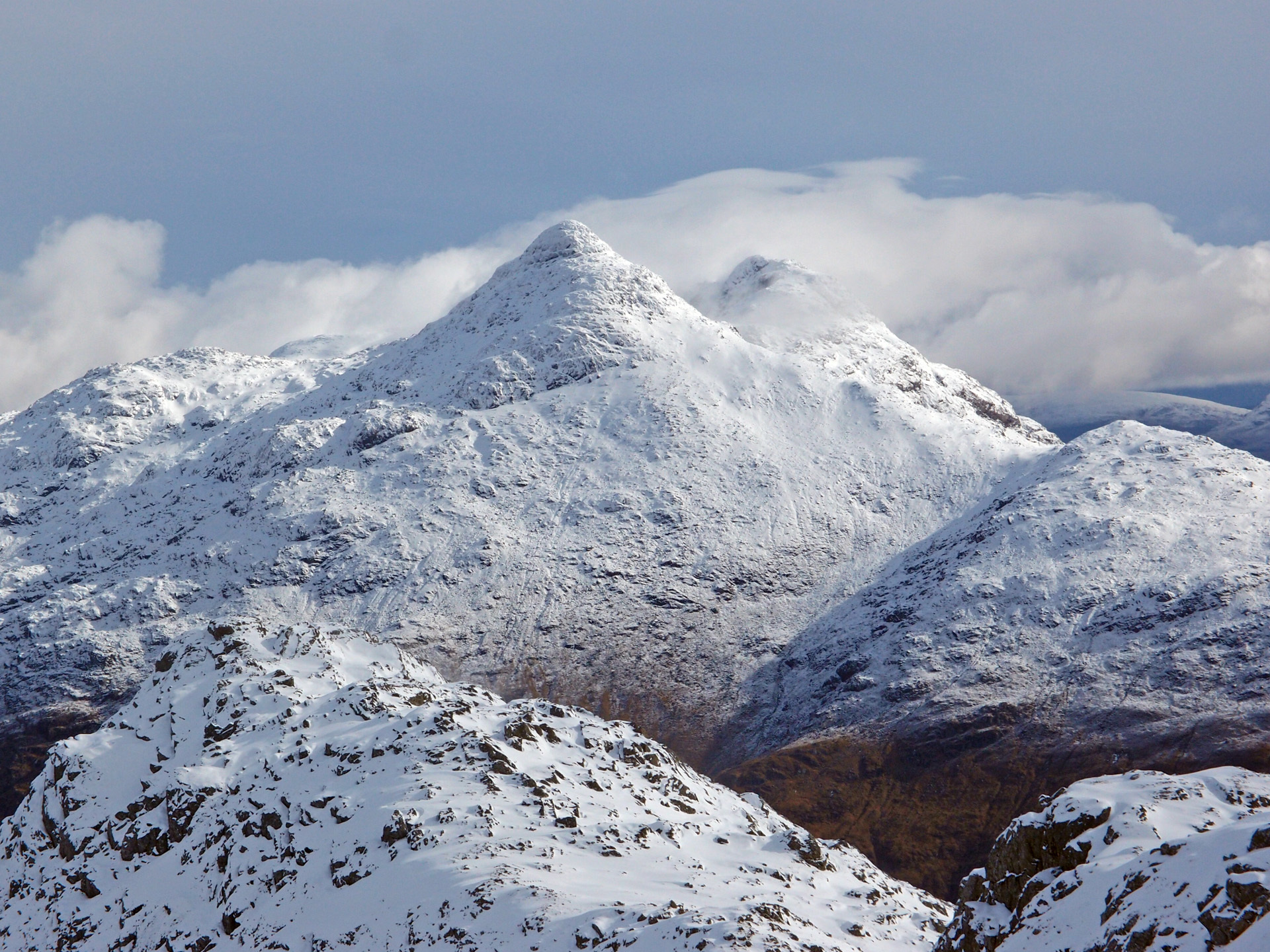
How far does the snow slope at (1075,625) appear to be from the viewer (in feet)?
428

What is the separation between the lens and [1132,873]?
122 feet

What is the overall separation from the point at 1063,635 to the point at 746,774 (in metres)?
47.7

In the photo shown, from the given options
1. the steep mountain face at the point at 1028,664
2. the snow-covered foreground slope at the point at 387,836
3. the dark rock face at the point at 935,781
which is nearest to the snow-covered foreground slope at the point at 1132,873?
the snow-covered foreground slope at the point at 387,836

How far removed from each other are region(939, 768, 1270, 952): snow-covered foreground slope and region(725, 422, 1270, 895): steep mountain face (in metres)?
74.7

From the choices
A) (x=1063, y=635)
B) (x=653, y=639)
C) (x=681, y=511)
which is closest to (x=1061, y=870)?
(x=1063, y=635)

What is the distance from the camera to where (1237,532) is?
5906 inches

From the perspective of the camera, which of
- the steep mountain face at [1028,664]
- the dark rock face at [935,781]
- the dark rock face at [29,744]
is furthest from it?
the dark rock face at [29,744]

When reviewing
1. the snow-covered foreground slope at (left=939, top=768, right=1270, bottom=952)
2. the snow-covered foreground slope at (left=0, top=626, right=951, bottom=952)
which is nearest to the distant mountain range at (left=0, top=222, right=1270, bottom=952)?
the snow-covered foreground slope at (left=0, top=626, right=951, bottom=952)

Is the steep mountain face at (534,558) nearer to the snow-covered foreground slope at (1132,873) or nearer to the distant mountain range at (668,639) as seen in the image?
the distant mountain range at (668,639)

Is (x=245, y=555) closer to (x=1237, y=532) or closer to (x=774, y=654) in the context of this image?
(x=774, y=654)

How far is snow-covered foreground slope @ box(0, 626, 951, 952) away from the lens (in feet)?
174

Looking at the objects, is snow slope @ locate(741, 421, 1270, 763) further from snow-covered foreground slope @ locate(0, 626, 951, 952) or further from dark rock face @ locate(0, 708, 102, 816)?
dark rock face @ locate(0, 708, 102, 816)

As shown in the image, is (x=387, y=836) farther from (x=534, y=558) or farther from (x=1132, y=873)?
(x=534, y=558)

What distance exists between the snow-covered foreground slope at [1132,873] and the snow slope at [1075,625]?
85.8 meters
